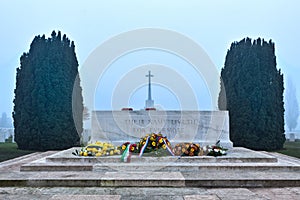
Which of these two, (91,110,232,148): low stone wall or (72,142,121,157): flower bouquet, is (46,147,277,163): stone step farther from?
(91,110,232,148): low stone wall

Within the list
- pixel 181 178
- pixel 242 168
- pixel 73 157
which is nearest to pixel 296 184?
pixel 242 168

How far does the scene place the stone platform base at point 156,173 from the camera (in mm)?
4812

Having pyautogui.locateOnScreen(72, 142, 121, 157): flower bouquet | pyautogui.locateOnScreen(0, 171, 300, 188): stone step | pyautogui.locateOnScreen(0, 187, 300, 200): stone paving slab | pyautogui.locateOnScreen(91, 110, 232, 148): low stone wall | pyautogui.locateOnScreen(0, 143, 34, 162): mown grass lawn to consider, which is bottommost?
pyautogui.locateOnScreen(0, 143, 34, 162): mown grass lawn

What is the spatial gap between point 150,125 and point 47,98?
571 centimetres

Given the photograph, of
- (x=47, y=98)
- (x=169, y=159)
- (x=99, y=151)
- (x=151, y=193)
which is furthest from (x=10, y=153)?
(x=151, y=193)

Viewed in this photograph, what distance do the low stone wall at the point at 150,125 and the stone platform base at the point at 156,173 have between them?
6.86ft

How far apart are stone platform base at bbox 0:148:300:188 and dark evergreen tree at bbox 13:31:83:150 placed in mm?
5628

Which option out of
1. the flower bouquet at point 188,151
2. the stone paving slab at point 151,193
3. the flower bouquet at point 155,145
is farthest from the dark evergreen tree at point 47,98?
the stone paving slab at point 151,193

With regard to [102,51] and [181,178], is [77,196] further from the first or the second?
[102,51]

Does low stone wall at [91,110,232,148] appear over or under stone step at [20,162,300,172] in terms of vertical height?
over

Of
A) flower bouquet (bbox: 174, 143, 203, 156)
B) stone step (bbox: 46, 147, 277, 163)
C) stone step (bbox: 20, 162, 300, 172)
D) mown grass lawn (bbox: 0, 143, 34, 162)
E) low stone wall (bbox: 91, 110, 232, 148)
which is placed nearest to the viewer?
stone step (bbox: 20, 162, 300, 172)

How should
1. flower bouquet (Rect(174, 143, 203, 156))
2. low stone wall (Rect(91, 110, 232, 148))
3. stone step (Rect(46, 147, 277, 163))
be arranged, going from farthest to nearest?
low stone wall (Rect(91, 110, 232, 148)) < flower bouquet (Rect(174, 143, 203, 156)) < stone step (Rect(46, 147, 277, 163))

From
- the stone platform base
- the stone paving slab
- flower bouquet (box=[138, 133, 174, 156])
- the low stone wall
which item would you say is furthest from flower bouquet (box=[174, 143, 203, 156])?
the stone paving slab

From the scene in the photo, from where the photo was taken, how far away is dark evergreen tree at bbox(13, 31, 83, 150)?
11719mm
